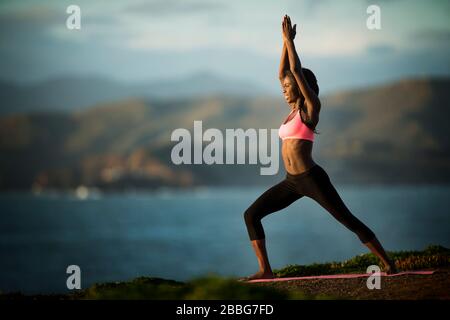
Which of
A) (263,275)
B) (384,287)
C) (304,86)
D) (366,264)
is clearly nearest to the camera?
(384,287)

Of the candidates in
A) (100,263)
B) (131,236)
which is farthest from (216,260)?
(131,236)

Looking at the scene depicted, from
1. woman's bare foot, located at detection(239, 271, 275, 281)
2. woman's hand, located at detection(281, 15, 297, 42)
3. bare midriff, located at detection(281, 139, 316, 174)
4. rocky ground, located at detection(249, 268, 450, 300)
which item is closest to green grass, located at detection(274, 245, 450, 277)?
rocky ground, located at detection(249, 268, 450, 300)

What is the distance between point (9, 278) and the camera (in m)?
89.6

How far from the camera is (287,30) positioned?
12.7 m

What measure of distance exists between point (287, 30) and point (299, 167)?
2216mm

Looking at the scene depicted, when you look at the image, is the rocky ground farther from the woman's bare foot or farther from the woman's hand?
the woman's hand

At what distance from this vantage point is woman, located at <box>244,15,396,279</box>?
12172mm

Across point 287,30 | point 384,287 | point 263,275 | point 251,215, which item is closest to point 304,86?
point 287,30

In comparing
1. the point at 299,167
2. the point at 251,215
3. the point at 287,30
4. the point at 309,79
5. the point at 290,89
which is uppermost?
the point at 287,30

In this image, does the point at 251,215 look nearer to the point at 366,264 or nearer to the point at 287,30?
the point at 287,30

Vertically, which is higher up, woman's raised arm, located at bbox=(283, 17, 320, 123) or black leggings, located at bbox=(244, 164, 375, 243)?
woman's raised arm, located at bbox=(283, 17, 320, 123)
